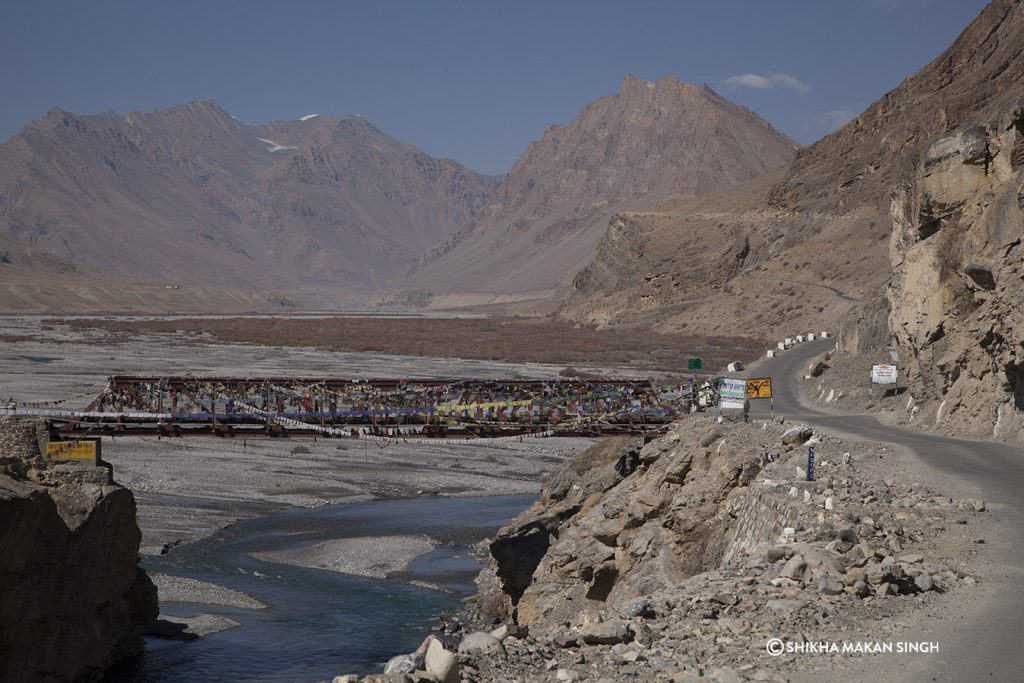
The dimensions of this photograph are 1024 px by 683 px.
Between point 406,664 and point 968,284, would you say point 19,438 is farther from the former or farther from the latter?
point 968,284

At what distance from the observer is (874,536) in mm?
14039

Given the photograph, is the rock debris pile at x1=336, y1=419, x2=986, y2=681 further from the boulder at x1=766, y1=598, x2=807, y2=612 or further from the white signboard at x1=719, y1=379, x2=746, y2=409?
the white signboard at x1=719, y1=379, x2=746, y2=409

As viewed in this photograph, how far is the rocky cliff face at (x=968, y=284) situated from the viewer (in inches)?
945

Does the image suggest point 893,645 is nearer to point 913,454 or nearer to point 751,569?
point 751,569

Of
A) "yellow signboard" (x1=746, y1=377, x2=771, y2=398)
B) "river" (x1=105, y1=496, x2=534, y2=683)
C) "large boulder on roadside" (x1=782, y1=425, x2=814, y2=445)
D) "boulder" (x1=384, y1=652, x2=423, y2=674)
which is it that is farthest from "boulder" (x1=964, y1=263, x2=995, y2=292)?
"boulder" (x1=384, y1=652, x2=423, y2=674)

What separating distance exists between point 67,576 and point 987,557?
1683 cm

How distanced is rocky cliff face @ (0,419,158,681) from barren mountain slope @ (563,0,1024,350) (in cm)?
6867

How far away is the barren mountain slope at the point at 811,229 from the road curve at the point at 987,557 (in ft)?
199

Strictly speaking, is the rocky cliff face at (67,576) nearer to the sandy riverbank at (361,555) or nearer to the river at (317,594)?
the river at (317,594)

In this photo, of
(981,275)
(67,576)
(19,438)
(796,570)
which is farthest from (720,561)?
(19,438)

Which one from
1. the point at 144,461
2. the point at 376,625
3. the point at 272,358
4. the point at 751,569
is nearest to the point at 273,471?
the point at 144,461

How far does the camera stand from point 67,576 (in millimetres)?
21094

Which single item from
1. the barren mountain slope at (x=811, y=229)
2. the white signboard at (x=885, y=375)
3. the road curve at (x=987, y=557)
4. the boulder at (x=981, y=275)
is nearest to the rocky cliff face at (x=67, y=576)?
the road curve at (x=987, y=557)

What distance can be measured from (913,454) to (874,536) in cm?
789
